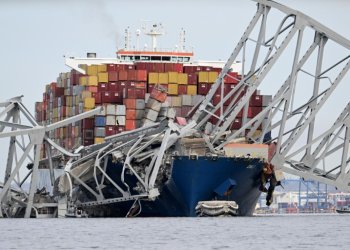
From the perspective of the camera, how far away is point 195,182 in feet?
283

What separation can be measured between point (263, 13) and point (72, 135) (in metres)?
20.9

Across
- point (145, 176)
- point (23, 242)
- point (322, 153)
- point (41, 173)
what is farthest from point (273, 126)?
point (23, 242)

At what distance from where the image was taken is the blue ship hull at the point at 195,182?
283 feet

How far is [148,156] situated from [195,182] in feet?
10.5

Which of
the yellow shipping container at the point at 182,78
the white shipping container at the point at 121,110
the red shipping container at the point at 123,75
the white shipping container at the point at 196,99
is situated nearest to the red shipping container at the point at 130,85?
the red shipping container at the point at 123,75

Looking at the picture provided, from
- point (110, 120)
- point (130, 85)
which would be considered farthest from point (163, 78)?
point (110, 120)

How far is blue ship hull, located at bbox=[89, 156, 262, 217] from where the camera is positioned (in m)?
86.3

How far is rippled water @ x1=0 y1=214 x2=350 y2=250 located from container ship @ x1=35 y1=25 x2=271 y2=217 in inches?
74.1

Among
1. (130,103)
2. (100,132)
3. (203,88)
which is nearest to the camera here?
(100,132)

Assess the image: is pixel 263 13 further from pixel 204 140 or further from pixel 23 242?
pixel 23 242

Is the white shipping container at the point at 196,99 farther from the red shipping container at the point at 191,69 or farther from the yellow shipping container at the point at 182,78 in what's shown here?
the red shipping container at the point at 191,69

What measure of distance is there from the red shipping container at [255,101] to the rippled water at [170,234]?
1472 centimetres

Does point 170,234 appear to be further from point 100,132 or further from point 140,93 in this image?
point 140,93

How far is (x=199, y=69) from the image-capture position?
352 feet
